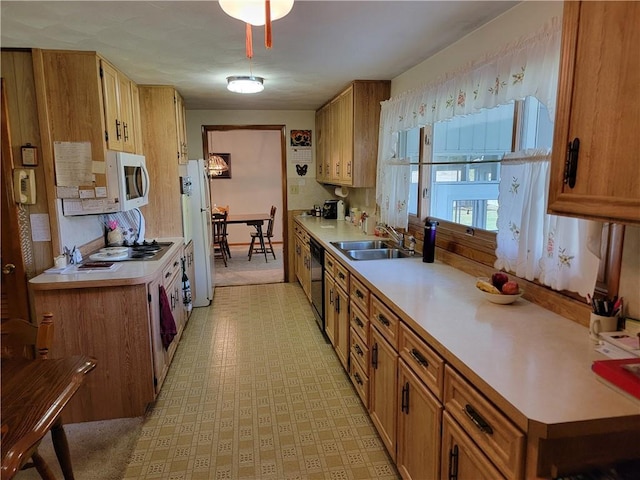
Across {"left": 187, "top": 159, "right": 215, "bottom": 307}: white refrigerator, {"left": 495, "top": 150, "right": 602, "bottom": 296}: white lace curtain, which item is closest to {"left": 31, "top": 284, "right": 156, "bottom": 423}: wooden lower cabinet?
{"left": 187, "top": 159, "right": 215, "bottom": 307}: white refrigerator

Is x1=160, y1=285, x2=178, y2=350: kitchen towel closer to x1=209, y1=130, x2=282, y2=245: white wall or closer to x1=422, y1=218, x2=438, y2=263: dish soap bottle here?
x1=422, y1=218, x2=438, y2=263: dish soap bottle

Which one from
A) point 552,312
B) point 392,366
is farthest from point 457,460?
point 552,312

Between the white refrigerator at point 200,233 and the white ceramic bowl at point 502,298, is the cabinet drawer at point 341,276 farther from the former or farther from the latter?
the white refrigerator at point 200,233

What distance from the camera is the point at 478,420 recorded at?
1.26 meters

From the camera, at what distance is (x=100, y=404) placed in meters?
2.55

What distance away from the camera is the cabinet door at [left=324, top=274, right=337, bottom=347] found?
10.7 feet

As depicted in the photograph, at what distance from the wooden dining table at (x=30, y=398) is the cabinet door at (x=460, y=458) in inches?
49.9

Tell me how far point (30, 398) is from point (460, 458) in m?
1.41

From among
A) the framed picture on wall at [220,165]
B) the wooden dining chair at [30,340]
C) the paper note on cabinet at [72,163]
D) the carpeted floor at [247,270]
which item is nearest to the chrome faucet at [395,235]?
the paper note on cabinet at [72,163]

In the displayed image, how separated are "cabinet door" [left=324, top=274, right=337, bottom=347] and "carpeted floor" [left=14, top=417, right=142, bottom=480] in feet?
4.88

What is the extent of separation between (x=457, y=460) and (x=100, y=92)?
2.89m

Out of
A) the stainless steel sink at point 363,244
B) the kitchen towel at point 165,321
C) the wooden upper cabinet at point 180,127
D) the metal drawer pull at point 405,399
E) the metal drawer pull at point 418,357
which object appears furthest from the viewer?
the wooden upper cabinet at point 180,127

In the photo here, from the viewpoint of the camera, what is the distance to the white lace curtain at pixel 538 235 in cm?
A: 156

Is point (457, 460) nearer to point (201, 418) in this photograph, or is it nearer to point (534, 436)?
point (534, 436)
